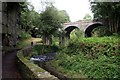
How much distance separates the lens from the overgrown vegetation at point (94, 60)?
14533 mm

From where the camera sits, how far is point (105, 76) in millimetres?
13797

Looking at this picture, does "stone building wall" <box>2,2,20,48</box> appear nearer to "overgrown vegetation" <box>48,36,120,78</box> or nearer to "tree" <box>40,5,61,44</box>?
"tree" <box>40,5,61,44</box>

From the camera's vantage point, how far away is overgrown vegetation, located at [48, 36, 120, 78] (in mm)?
14533

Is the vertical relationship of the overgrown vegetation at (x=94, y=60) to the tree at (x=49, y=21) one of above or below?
below

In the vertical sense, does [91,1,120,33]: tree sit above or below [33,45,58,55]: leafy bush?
above

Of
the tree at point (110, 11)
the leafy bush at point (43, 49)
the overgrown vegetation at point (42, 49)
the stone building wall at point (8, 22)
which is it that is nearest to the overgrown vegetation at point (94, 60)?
the tree at point (110, 11)

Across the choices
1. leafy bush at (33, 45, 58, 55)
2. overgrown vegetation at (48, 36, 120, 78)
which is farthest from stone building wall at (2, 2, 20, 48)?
overgrown vegetation at (48, 36, 120, 78)

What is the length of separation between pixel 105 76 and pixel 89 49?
6.09 meters

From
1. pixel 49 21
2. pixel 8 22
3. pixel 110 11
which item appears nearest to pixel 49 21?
pixel 49 21

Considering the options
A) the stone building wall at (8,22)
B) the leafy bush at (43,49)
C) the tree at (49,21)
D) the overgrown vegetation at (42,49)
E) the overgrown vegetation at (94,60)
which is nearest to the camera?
the overgrown vegetation at (94,60)

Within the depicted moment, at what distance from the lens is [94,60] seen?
57.3 ft

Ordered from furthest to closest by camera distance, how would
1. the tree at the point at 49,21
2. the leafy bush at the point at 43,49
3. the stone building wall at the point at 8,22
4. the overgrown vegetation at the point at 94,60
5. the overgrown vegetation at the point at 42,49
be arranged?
the tree at the point at 49,21 → the leafy bush at the point at 43,49 → the overgrown vegetation at the point at 42,49 → the stone building wall at the point at 8,22 → the overgrown vegetation at the point at 94,60

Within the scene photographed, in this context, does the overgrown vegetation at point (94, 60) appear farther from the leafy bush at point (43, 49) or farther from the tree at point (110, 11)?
the leafy bush at point (43, 49)

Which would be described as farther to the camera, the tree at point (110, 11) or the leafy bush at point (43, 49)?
the leafy bush at point (43, 49)
